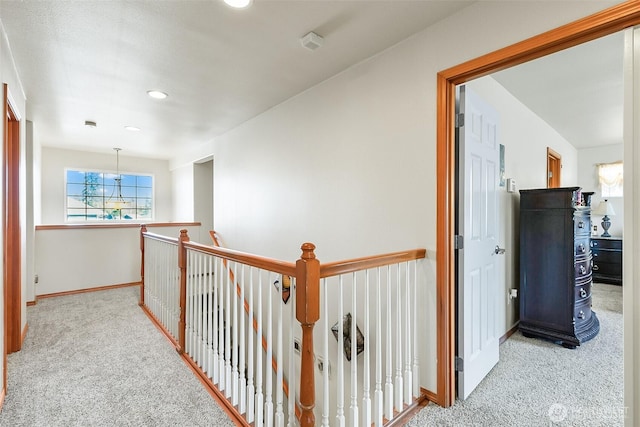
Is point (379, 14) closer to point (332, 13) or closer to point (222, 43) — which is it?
point (332, 13)

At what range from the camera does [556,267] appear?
9.22 feet

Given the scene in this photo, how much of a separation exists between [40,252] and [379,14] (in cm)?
536

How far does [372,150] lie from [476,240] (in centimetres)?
98

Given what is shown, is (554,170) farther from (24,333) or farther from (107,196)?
(107,196)

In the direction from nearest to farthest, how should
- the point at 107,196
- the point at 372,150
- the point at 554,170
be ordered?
the point at 372,150
the point at 554,170
the point at 107,196

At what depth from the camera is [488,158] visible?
229cm

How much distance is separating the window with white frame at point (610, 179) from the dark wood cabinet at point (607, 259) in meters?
0.87

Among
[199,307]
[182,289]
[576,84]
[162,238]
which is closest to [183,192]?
[162,238]

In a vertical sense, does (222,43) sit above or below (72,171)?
above

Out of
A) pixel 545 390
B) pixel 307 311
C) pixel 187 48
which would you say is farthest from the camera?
pixel 187 48

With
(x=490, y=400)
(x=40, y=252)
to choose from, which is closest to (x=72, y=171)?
(x=40, y=252)

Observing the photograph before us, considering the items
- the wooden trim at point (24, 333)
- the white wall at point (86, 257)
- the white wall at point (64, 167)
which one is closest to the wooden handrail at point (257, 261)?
the wooden trim at point (24, 333)

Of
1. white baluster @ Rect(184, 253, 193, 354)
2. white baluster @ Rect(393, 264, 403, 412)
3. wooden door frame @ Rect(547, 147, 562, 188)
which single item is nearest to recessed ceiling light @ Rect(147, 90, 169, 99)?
white baluster @ Rect(184, 253, 193, 354)

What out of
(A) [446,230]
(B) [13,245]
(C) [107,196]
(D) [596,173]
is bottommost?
(B) [13,245]
